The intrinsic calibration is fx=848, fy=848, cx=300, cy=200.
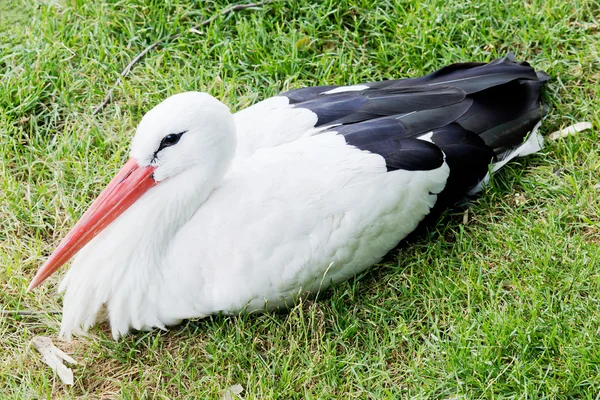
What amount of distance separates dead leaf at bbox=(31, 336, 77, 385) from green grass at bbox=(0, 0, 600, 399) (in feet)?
0.14

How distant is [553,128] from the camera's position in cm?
482

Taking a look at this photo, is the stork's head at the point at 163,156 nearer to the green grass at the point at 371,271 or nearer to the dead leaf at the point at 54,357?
the dead leaf at the point at 54,357

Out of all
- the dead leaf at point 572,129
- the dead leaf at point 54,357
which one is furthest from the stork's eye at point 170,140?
the dead leaf at point 572,129

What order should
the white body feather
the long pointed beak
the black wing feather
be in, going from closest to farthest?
the white body feather < the long pointed beak < the black wing feather

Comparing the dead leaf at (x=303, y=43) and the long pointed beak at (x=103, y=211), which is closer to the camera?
the long pointed beak at (x=103, y=211)

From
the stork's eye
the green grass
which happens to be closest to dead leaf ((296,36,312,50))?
the green grass

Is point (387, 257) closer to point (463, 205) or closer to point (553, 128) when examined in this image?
point (463, 205)

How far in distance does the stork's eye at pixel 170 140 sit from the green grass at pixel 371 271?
0.86 m

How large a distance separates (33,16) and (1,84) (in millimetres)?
666

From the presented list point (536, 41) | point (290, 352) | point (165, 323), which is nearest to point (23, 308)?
point (165, 323)

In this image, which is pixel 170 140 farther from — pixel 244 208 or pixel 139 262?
pixel 139 262

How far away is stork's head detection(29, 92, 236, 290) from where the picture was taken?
3.96 meters

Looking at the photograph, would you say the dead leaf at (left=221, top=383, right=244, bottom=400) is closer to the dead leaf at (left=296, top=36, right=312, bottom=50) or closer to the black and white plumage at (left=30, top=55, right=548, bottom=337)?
the black and white plumage at (left=30, top=55, right=548, bottom=337)

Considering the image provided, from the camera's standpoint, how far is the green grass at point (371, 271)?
3768 millimetres
